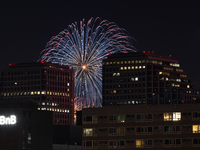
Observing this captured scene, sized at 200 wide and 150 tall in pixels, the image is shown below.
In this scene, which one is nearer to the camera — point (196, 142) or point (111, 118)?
point (196, 142)

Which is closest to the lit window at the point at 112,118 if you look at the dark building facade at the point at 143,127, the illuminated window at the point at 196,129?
the dark building facade at the point at 143,127

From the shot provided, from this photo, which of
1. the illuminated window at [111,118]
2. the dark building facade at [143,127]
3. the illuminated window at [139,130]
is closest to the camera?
the dark building facade at [143,127]

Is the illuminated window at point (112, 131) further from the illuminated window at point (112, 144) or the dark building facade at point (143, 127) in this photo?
the illuminated window at point (112, 144)

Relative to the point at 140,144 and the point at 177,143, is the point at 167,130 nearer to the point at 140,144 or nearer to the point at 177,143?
the point at 177,143

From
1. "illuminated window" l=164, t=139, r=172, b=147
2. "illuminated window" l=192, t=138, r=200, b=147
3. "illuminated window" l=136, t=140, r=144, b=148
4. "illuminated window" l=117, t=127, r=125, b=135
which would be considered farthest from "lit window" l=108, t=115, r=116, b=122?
"illuminated window" l=192, t=138, r=200, b=147

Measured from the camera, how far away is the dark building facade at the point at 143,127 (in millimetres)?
148750

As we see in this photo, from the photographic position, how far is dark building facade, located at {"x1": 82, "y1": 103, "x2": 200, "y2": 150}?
148750 millimetres

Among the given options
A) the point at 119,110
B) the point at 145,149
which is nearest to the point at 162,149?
the point at 145,149

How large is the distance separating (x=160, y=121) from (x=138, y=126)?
5485 millimetres

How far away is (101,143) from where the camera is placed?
6078 inches

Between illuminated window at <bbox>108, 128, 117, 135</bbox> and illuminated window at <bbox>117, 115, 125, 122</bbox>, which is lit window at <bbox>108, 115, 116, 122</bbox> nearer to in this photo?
illuminated window at <bbox>117, 115, 125, 122</bbox>

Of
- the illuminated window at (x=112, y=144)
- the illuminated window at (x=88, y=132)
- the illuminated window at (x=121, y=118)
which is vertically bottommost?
the illuminated window at (x=112, y=144)

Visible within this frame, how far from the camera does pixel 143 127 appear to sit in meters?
152

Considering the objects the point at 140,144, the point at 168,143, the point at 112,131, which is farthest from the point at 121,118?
the point at 168,143
